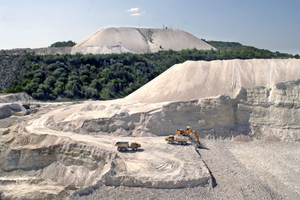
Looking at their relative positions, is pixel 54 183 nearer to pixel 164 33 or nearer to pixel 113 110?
pixel 113 110

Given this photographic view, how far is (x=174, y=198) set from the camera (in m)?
11.9

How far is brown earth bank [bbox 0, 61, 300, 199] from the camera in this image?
12.9 meters

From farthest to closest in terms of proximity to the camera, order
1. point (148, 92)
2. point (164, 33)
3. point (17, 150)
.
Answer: point (164, 33), point (148, 92), point (17, 150)

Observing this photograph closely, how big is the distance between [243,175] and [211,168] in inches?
79.1

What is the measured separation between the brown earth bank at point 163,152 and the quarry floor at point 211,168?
2.5 inches

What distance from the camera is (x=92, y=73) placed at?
4328 cm

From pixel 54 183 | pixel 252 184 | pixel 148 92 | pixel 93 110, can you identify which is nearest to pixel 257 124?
pixel 252 184

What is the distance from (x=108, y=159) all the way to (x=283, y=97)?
16907 millimetres

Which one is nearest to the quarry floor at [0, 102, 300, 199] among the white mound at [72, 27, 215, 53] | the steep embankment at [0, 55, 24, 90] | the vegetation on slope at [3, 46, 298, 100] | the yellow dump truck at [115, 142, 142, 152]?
the yellow dump truck at [115, 142, 142, 152]

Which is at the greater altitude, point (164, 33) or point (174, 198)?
point (164, 33)

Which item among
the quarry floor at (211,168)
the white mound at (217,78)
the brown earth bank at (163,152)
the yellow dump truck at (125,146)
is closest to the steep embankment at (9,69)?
the brown earth bank at (163,152)

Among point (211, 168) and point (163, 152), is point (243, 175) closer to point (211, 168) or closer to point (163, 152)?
point (211, 168)

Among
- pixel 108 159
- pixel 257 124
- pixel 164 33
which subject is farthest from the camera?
pixel 164 33

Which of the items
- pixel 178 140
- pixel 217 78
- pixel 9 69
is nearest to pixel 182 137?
pixel 178 140
